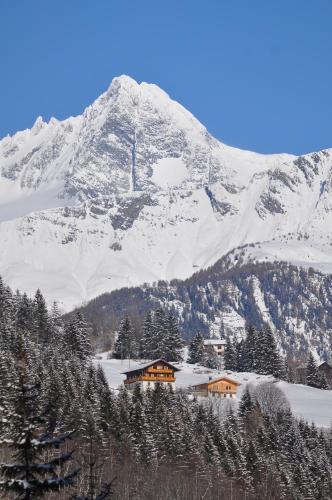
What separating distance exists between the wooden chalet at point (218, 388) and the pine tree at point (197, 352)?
1339 inches

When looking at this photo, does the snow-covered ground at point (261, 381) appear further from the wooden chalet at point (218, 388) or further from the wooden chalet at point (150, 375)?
the wooden chalet at point (218, 388)

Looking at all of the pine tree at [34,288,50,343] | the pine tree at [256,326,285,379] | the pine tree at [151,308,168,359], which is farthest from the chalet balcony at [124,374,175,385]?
the pine tree at [256,326,285,379]

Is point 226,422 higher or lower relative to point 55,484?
higher

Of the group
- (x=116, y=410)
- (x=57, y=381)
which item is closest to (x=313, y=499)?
(x=116, y=410)

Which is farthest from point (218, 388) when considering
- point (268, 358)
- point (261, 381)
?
point (268, 358)

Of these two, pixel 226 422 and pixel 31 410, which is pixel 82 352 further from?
pixel 31 410

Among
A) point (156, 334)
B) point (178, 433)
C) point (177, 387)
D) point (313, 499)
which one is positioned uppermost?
point (156, 334)

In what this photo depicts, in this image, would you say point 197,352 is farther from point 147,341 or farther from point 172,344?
point 147,341

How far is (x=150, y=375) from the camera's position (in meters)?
151

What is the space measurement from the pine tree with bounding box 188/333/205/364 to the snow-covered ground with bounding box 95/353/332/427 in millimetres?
8682

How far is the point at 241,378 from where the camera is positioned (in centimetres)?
16562

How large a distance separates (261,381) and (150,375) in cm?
2285

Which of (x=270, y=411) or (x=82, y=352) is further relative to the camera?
(x=82, y=352)

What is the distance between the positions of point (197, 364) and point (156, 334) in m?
9.65
